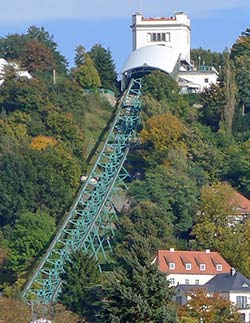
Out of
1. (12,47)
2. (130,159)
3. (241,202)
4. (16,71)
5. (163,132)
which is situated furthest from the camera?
(12,47)

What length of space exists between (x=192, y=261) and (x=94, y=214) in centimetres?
645

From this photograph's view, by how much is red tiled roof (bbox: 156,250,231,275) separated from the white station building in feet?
61.5

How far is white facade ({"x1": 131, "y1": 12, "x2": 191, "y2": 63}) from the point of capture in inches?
3467

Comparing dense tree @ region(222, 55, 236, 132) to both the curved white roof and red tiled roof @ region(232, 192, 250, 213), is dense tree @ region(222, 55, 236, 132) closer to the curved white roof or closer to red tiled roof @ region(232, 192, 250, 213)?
the curved white roof

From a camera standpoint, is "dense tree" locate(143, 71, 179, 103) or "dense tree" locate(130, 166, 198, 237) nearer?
"dense tree" locate(130, 166, 198, 237)

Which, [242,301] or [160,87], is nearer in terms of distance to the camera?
[242,301]

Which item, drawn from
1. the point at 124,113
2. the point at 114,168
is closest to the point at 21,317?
the point at 114,168

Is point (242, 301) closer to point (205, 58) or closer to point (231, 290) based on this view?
point (231, 290)

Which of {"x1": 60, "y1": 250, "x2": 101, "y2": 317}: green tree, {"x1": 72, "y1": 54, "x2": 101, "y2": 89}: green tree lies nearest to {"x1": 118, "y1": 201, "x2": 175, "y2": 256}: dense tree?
{"x1": 60, "y1": 250, "x2": 101, "y2": 317}: green tree

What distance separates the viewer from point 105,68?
8775 centimetres

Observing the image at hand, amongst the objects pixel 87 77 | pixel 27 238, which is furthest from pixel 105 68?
pixel 27 238

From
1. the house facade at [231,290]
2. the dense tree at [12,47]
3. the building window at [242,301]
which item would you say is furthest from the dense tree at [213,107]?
the building window at [242,301]

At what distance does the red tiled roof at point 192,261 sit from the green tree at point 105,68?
20.8 m

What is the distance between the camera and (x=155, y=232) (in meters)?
67.8
